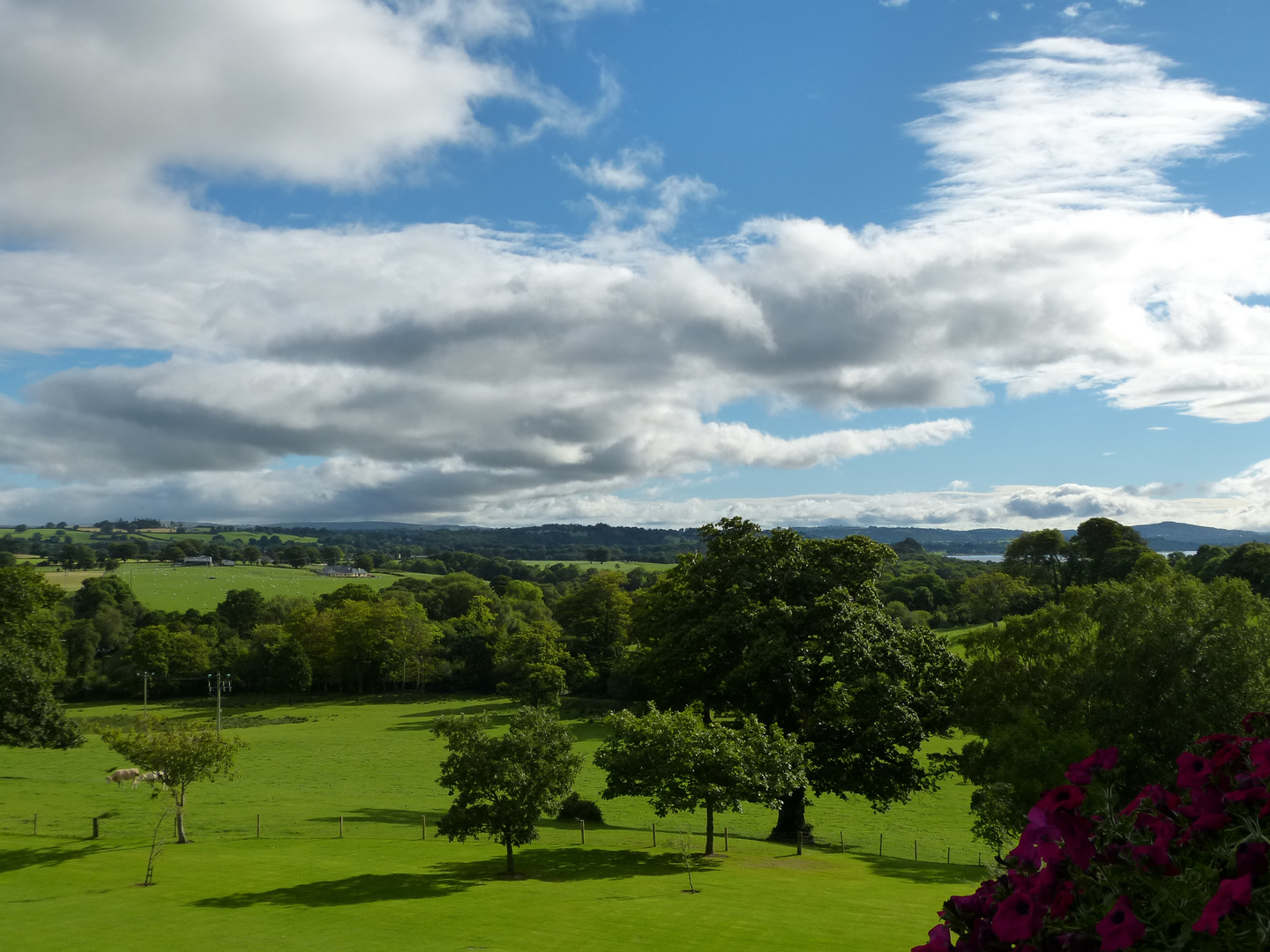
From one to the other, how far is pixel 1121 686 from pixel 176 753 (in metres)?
34.1

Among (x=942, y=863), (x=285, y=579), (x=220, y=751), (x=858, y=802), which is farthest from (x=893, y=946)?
(x=285, y=579)

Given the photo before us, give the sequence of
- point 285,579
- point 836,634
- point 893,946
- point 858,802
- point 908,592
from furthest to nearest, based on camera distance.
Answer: point 285,579
point 908,592
point 858,802
point 836,634
point 893,946

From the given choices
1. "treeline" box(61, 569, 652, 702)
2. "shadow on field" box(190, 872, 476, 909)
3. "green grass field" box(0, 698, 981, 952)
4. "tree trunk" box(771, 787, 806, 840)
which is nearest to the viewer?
"green grass field" box(0, 698, 981, 952)

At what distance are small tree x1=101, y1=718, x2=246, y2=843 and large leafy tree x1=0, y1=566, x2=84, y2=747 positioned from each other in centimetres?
1057

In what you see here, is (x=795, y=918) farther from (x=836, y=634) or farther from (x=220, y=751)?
(x=220, y=751)

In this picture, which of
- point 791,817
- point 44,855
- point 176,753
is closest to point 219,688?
point 44,855

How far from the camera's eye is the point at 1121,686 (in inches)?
1072

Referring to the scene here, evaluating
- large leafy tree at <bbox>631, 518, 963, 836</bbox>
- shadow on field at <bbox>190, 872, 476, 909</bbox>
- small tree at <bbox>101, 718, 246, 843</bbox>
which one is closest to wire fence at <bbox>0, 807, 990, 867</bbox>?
large leafy tree at <bbox>631, 518, 963, 836</bbox>

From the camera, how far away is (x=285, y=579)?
183250mm

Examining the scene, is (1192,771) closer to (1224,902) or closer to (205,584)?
(1224,902)

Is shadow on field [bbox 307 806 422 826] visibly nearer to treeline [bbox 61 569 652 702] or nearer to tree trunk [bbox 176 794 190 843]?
tree trunk [bbox 176 794 190 843]

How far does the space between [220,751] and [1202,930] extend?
37.3 metres

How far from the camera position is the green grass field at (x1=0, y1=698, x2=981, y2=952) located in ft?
70.4

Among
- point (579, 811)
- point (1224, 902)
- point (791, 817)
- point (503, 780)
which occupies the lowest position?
point (579, 811)
